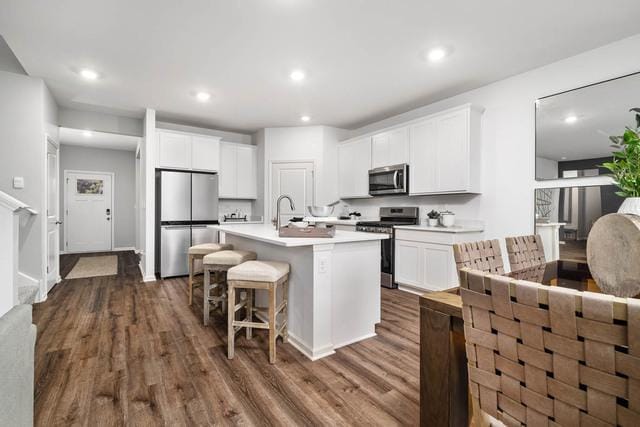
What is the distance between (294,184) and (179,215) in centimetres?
198

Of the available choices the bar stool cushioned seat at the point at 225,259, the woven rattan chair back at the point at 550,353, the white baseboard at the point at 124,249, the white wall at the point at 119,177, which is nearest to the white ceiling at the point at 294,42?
the bar stool cushioned seat at the point at 225,259

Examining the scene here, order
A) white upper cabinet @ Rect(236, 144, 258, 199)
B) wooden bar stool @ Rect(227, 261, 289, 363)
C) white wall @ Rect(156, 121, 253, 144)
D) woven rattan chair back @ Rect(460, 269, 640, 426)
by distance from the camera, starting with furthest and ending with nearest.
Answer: white upper cabinet @ Rect(236, 144, 258, 199)
white wall @ Rect(156, 121, 253, 144)
wooden bar stool @ Rect(227, 261, 289, 363)
woven rattan chair back @ Rect(460, 269, 640, 426)

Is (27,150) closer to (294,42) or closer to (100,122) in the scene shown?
(100,122)

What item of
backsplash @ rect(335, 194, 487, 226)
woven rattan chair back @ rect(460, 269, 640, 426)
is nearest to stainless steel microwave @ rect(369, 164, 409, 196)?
backsplash @ rect(335, 194, 487, 226)

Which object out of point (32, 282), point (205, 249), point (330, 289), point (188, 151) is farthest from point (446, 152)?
Answer: point (32, 282)

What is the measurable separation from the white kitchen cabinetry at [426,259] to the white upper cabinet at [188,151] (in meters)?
3.38

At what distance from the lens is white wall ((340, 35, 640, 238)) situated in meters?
2.84

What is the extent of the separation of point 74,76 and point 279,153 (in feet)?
9.82

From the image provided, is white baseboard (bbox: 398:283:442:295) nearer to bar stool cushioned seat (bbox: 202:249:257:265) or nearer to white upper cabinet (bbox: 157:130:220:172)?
bar stool cushioned seat (bbox: 202:249:257:265)

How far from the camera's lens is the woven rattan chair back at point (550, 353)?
536 millimetres

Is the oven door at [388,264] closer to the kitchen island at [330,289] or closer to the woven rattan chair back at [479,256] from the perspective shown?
the kitchen island at [330,289]

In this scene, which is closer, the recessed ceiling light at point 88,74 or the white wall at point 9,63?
the recessed ceiling light at point 88,74

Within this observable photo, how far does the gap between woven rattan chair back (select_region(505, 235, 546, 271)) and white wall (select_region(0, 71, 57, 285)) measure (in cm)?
483

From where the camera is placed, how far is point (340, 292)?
2395 mm
